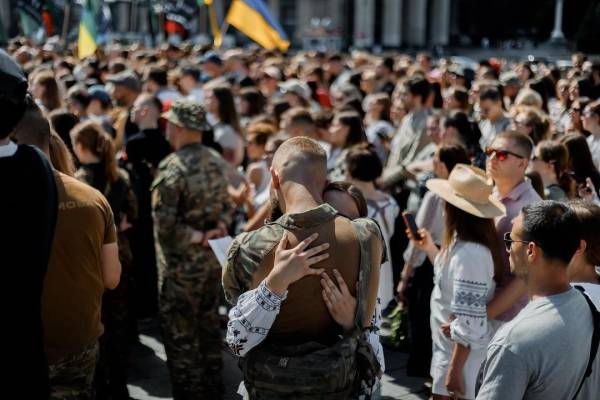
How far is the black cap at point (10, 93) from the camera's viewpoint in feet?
8.05

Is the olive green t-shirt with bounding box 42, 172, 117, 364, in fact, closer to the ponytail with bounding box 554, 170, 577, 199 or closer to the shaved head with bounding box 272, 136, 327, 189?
the shaved head with bounding box 272, 136, 327, 189

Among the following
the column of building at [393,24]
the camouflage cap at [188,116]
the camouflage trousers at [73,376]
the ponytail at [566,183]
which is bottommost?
the column of building at [393,24]

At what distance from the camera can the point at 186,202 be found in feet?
18.3

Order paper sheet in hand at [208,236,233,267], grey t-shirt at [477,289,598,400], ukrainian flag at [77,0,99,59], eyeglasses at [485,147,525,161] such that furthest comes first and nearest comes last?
ukrainian flag at [77,0,99,59], eyeglasses at [485,147,525,161], paper sheet in hand at [208,236,233,267], grey t-shirt at [477,289,598,400]

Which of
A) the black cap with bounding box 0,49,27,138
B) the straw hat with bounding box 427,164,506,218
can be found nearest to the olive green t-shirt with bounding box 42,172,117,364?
the black cap with bounding box 0,49,27,138

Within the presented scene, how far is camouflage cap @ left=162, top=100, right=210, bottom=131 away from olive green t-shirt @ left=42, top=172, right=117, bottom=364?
1.98 metres

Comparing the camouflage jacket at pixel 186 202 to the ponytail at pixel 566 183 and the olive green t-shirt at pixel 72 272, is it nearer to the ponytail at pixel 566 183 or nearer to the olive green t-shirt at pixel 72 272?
the olive green t-shirt at pixel 72 272

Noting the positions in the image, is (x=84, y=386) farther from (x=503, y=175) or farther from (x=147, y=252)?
(x=147, y=252)

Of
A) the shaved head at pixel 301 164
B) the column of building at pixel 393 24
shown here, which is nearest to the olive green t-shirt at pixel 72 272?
the shaved head at pixel 301 164

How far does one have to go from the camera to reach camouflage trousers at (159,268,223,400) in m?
5.67

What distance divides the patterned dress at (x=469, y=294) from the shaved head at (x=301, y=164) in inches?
53.5

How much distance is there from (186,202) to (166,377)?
1579mm

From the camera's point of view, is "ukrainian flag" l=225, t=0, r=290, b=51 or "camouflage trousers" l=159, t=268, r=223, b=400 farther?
"ukrainian flag" l=225, t=0, r=290, b=51

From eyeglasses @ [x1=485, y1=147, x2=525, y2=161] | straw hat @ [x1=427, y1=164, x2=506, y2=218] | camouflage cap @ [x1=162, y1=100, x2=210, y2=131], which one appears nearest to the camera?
straw hat @ [x1=427, y1=164, x2=506, y2=218]
